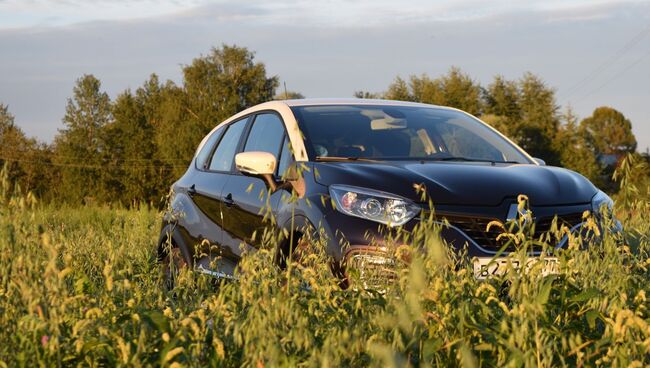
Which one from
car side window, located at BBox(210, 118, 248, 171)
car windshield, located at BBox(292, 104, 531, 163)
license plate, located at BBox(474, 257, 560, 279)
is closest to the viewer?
license plate, located at BBox(474, 257, 560, 279)

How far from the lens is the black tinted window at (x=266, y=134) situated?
23.7 feet

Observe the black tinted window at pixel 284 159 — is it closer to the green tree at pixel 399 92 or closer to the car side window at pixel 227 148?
the car side window at pixel 227 148

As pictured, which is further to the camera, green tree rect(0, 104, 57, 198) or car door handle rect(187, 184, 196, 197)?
green tree rect(0, 104, 57, 198)

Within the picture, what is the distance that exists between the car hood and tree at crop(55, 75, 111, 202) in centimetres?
10150

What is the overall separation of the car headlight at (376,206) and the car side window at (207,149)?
2.78m

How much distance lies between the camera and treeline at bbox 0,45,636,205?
75.9m

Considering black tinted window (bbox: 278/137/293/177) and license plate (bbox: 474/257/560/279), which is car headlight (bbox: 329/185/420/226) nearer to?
license plate (bbox: 474/257/560/279)

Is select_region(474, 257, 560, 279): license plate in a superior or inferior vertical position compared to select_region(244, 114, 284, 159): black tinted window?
inferior

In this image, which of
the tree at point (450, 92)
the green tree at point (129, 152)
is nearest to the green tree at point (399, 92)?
the tree at point (450, 92)

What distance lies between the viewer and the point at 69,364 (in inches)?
135

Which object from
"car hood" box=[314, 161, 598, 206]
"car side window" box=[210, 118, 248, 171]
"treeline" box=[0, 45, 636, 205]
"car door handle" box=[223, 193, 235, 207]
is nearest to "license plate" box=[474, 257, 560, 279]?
"car hood" box=[314, 161, 598, 206]

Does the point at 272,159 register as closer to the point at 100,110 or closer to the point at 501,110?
the point at 501,110

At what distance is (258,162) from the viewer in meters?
6.55

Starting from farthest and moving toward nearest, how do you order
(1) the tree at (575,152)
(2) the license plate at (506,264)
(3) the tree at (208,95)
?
(3) the tree at (208,95) → (1) the tree at (575,152) → (2) the license plate at (506,264)
